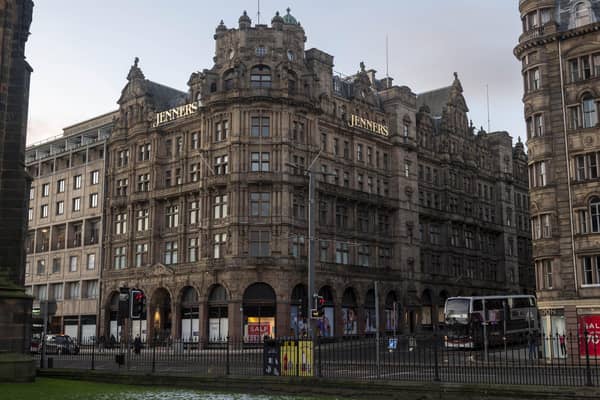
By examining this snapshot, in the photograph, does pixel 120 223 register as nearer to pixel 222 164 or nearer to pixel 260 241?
pixel 222 164

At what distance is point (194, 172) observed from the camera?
73.4 meters

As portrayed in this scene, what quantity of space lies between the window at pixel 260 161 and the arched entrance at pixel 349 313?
1548 centimetres

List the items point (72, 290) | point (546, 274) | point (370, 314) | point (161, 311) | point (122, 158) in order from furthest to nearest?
point (72, 290), point (122, 158), point (370, 314), point (161, 311), point (546, 274)

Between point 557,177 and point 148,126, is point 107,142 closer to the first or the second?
point 148,126

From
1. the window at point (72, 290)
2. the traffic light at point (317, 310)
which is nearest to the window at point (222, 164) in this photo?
the traffic light at point (317, 310)

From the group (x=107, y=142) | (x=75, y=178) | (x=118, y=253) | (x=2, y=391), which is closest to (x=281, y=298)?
(x=118, y=253)

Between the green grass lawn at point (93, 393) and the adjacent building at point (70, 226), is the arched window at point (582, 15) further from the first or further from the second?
the adjacent building at point (70, 226)

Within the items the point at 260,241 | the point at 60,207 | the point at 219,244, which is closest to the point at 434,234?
the point at 260,241

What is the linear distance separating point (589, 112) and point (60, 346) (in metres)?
44.1

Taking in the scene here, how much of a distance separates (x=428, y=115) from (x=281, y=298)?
3534 centimetres

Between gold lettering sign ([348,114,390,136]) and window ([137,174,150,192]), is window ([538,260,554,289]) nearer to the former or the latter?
gold lettering sign ([348,114,390,136])

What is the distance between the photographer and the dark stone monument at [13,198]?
2658 centimetres

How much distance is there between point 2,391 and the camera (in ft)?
72.4

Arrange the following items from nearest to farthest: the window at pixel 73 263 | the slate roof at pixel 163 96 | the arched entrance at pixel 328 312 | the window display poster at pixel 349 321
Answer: the arched entrance at pixel 328 312, the window display poster at pixel 349 321, the slate roof at pixel 163 96, the window at pixel 73 263
